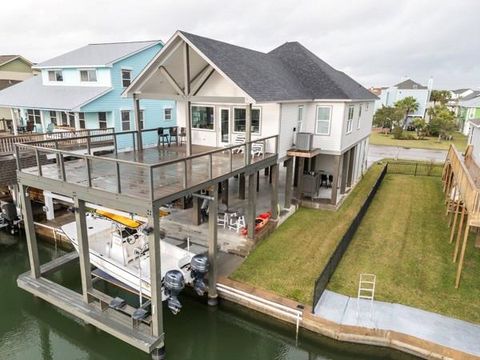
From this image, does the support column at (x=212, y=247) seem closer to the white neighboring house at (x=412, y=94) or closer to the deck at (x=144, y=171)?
the deck at (x=144, y=171)

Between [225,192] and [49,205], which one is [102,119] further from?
[225,192]

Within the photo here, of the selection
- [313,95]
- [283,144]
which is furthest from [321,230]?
[313,95]

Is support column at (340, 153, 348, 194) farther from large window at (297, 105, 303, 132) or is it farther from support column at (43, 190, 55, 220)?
support column at (43, 190, 55, 220)

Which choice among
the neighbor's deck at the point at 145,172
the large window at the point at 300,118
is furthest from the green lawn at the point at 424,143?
the neighbor's deck at the point at 145,172

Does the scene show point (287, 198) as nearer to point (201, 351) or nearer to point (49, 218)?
point (201, 351)

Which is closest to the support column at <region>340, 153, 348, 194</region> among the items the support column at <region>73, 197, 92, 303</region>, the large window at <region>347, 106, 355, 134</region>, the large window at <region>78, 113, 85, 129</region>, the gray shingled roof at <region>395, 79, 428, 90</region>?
the large window at <region>347, 106, 355, 134</region>

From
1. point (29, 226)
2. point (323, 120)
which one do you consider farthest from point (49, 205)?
point (323, 120)
